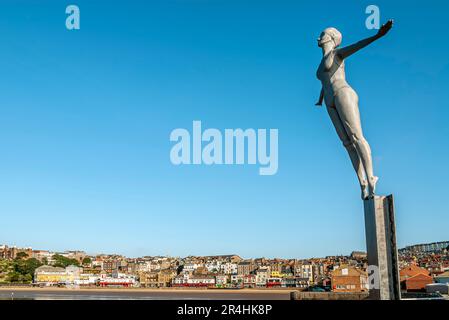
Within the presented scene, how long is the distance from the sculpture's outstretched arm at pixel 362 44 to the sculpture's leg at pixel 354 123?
30.6 inches

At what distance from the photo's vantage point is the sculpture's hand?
414 inches

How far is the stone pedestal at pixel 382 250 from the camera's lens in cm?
1019

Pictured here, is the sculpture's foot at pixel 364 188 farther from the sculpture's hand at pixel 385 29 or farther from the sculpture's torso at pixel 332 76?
the sculpture's hand at pixel 385 29

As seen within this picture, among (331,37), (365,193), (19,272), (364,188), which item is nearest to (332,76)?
(331,37)

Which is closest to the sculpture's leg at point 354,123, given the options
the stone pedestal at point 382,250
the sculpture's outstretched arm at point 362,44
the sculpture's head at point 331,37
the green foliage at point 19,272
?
the stone pedestal at point 382,250

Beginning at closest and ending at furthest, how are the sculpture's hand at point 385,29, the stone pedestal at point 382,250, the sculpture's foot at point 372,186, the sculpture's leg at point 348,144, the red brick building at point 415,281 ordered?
the stone pedestal at point 382,250, the sculpture's hand at point 385,29, the sculpture's foot at point 372,186, the sculpture's leg at point 348,144, the red brick building at point 415,281

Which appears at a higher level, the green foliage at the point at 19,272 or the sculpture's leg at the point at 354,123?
the sculpture's leg at the point at 354,123

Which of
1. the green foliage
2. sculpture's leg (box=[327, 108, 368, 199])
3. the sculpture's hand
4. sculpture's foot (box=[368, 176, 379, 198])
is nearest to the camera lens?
the sculpture's hand

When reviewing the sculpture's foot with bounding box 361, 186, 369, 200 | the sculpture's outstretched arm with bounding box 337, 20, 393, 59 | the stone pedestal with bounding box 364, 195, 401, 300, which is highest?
the sculpture's outstretched arm with bounding box 337, 20, 393, 59

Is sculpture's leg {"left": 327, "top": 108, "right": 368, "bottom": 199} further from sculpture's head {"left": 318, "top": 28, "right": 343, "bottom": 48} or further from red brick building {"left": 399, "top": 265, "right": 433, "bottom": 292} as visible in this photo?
red brick building {"left": 399, "top": 265, "right": 433, "bottom": 292}

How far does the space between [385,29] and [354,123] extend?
2.01 meters

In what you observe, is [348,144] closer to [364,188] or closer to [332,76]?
[364,188]

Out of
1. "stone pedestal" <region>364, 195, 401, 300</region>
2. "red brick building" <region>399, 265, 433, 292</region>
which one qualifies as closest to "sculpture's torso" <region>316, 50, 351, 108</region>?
"stone pedestal" <region>364, 195, 401, 300</region>

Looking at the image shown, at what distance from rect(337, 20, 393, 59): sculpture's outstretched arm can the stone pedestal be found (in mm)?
3123
